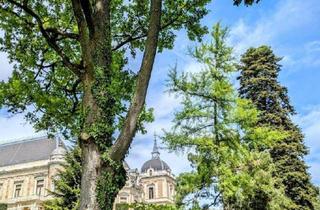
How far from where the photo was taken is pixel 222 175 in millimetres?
16234

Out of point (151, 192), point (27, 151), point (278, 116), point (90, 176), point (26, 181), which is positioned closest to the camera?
point (90, 176)

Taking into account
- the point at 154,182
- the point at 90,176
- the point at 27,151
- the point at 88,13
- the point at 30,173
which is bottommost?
the point at 90,176

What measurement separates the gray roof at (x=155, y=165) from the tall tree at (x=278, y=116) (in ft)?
117

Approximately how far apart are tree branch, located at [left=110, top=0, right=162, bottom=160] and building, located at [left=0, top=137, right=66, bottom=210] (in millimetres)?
35680

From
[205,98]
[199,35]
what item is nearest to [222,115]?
[205,98]

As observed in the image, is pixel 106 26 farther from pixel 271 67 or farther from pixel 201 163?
pixel 271 67

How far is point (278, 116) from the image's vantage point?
26172 millimetres

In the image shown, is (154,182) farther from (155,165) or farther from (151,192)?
(155,165)

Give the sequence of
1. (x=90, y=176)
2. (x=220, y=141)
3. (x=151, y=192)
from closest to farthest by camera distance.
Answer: (x=90, y=176) → (x=220, y=141) → (x=151, y=192)

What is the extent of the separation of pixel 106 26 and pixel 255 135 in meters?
11.2

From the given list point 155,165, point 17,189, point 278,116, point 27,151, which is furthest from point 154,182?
point 278,116

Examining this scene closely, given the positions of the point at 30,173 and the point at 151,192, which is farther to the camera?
the point at 151,192

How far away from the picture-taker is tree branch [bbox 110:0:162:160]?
21.3 feet

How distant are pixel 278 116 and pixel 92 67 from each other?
20930mm
